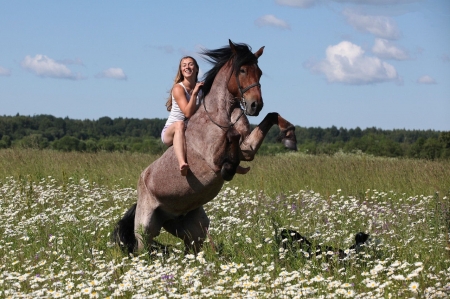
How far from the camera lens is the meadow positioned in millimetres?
5215

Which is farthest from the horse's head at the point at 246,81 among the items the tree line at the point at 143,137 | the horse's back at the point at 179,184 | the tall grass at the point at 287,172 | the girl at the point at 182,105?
the tree line at the point at 143,137

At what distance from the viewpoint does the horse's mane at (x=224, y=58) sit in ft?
22.2

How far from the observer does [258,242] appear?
7.22 metres

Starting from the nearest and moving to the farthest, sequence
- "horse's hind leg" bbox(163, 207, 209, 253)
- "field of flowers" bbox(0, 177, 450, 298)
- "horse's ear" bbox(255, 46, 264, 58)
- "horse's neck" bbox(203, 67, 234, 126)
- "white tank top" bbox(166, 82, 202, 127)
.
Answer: "field of flowers" bbox(0, 177, 450, 298)
"horse's neck" bbox(203, 67, 234, 126)
"horse's ear" bbox(255, 46, 264, 58)
"white tank top" bbox(166, 82, 202, 127)
"horse's hind leg" bbox(163, 207, 209, 253)

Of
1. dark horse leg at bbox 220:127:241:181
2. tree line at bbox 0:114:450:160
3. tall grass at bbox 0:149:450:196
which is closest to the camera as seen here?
dark horse leg at bbox 220:127:241:181

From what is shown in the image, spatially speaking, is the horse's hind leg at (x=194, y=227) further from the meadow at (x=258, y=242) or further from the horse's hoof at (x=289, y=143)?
the horse's hoof at (x=289, y=143)

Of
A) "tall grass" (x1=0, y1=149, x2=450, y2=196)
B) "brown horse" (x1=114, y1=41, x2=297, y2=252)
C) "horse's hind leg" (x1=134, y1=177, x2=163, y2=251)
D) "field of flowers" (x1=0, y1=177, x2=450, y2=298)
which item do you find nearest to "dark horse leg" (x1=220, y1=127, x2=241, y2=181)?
"brown horse" (x1=114, y1=41, x2=297, y2=252)

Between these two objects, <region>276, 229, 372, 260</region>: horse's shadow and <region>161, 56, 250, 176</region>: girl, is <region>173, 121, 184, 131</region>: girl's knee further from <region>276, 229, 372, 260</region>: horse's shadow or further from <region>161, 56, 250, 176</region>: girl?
<region>276, 229, 372, 260</region>: horse's shadow

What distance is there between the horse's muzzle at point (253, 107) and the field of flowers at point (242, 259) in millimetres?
1281

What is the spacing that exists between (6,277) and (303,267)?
273 centimetres

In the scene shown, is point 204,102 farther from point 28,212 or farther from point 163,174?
point 28,212

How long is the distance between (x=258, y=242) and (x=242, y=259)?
69 cm

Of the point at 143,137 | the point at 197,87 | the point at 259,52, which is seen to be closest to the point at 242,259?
the point at 197,87

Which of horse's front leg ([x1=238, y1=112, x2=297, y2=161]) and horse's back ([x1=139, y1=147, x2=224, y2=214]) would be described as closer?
horse's front leg ([x1=238, y1=112, x2=297, y2=161])
